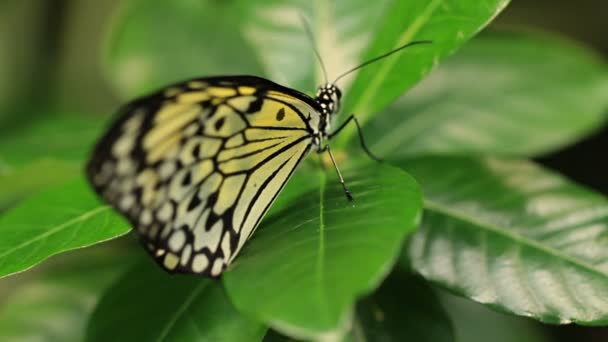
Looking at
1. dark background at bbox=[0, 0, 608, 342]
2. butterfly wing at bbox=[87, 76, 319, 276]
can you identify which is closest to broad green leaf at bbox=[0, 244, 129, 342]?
butterfly wing at bbox=[87, 76, 319, 276]

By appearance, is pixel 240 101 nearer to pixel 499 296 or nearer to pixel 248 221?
pixel 248 221

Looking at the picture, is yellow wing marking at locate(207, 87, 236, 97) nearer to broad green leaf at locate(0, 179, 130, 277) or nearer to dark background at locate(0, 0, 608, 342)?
broad green leaf at locate(0, 179, 130, 277)

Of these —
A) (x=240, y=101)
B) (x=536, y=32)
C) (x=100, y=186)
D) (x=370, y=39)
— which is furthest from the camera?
(x=536, y=32)

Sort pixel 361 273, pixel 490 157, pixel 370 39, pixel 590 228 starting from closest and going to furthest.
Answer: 1. pixel 361 273
2. pixel 590 228
3. pixel 490 157
4. pixel 370 39

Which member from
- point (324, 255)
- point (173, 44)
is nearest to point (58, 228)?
point (324, 255)

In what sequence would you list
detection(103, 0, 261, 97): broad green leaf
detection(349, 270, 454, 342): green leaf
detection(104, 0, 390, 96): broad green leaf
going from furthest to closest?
detection(103, 0, 261, 97): broad green leaf
detection(104, 0, 390, 96): broad green leaf
detection(349, 270, 454, 342): green leaf

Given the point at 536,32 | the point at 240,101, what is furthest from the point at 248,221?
the point at 536,32
